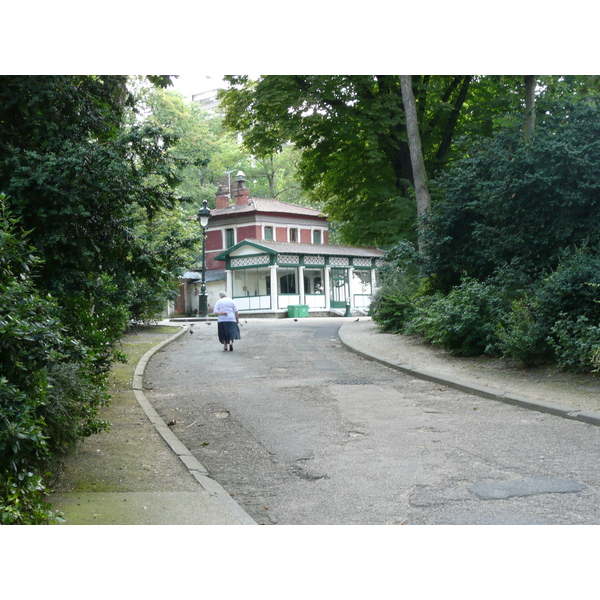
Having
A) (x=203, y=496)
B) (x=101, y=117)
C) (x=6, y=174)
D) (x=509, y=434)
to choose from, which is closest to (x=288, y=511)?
(x=203, y=496)

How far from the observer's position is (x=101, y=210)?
8.04m

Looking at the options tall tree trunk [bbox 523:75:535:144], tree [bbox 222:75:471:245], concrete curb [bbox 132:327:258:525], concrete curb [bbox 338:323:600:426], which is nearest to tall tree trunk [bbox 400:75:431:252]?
tree [bbox 222:75:471:245]

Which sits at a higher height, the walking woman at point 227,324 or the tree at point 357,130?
the tree at point 357,130

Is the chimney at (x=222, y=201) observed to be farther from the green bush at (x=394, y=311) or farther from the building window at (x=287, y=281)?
the green bush at (x=394, y=311)

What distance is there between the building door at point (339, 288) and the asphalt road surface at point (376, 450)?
33524mm

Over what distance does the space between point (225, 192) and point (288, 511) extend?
52.0 meters

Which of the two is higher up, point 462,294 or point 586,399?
point 462,294

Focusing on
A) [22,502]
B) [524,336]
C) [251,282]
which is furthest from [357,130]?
[251,282]

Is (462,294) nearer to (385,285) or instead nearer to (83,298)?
(385,285)

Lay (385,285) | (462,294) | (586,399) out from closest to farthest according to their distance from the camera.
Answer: (586,399) → (462,294) → (385,285)

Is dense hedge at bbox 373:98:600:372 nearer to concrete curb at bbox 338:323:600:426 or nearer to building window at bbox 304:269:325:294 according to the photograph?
concrete curb at bbox 338:323:600:426

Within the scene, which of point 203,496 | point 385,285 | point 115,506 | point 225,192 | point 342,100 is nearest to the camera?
point 115,506

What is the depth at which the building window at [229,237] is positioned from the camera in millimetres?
52241

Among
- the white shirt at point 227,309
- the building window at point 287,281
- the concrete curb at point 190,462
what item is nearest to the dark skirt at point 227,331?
the white shirt at point 227,309
